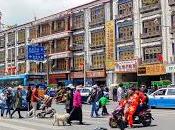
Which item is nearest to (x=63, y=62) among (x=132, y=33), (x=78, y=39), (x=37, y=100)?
(x=78, y=39)

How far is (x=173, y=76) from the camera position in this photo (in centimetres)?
4809

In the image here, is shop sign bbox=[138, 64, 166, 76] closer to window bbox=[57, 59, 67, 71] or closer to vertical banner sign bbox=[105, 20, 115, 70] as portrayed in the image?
vertical banner sign bbox=[105, 20, 115, 70]

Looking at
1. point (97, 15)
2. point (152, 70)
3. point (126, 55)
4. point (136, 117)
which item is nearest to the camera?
point (136, 117)

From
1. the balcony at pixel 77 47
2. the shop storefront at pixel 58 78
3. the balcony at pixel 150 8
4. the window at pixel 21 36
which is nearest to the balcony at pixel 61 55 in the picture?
the balcony at pixel 77 47

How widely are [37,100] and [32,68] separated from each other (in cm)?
5130

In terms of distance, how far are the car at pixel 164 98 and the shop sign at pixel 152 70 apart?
55.0ft

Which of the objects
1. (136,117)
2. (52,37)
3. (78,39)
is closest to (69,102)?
(136,117)

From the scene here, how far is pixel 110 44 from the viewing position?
188ft

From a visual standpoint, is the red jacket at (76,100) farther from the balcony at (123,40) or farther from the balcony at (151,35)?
the balcony at (123,40)

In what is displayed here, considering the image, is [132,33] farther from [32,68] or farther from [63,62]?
[32,68]

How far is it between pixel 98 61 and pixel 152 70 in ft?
38.0

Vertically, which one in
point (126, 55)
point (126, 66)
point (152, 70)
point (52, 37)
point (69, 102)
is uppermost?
point (52, 37)

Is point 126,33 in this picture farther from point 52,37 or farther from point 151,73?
point 52,37

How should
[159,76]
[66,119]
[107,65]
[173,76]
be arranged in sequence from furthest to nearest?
[107,65] → [159,76] → [173,76] → [66,119]
